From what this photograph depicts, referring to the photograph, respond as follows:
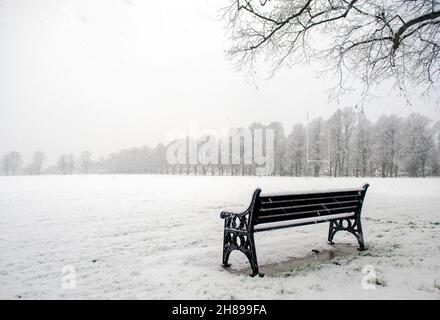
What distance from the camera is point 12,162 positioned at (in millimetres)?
101562

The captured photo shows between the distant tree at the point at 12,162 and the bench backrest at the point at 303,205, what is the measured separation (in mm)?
110785

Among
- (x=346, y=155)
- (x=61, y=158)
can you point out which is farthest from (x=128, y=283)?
(x=61, y=158)

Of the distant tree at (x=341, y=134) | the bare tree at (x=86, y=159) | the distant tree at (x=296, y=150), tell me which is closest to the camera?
the distant tree at (x=341, y=134)

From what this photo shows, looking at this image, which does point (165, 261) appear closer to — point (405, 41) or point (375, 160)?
point (405, 41)

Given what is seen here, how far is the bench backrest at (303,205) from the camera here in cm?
512

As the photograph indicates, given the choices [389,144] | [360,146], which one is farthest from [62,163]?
[389,144]

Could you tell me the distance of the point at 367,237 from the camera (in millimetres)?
8008

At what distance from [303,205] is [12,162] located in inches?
4480

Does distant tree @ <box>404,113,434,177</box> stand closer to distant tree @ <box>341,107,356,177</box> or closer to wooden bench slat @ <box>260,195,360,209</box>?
distant tree @ <box>341,107,356,177</box>

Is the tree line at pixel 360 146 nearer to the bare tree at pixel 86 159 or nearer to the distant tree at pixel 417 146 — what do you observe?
the distant tree at pixel 417 146

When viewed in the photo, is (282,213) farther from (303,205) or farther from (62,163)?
(62,163)

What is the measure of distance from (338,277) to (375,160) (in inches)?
2641

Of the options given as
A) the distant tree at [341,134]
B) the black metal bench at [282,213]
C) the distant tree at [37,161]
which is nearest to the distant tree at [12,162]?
the distant tree at [37,161]

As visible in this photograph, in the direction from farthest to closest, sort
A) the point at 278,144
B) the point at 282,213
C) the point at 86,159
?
the point at 86,159 → the point at 278,144 → the point at 282,213
